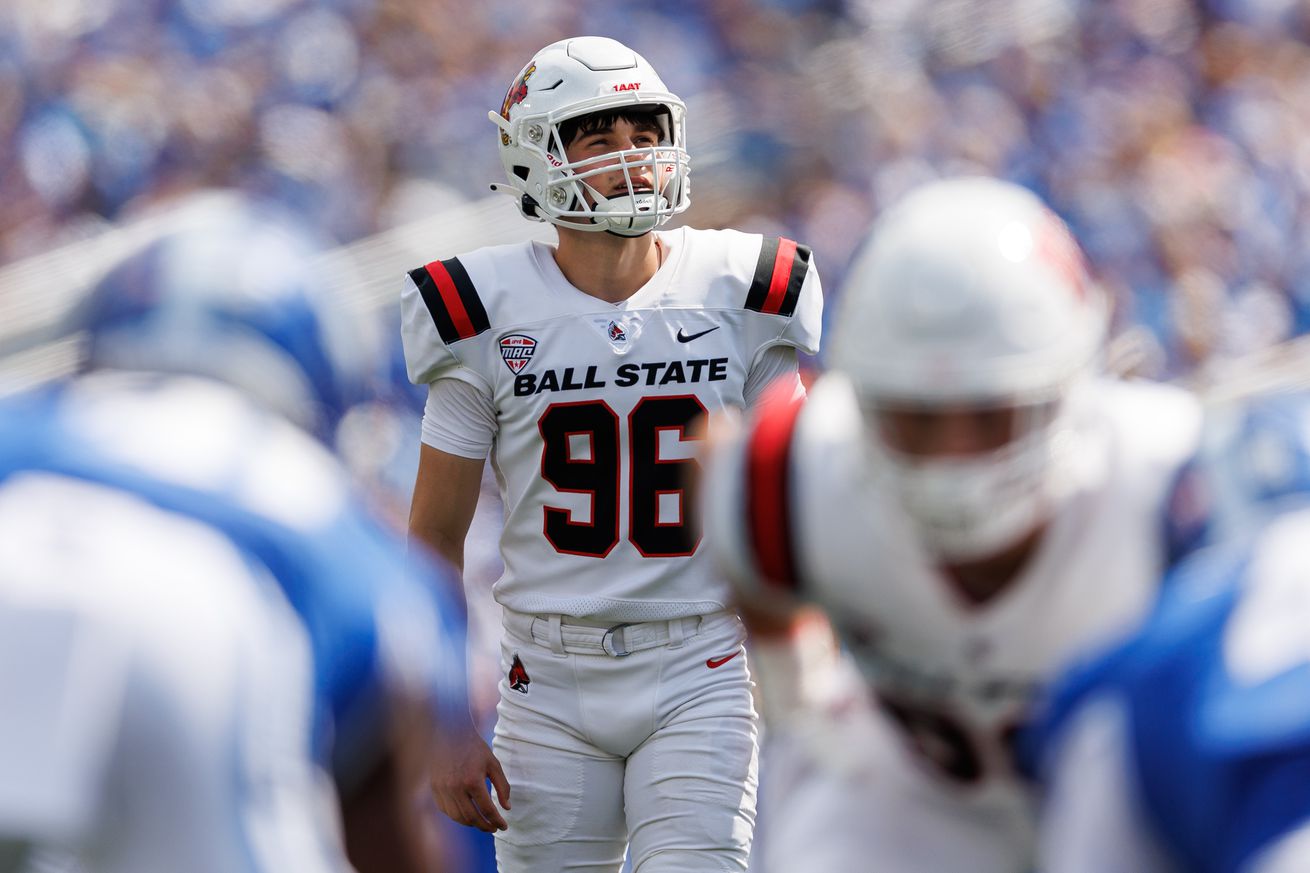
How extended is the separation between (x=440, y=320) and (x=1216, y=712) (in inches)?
84.3

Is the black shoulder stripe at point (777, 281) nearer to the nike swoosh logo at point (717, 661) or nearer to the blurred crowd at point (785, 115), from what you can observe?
the nike swoosh logo at point (717, 661)

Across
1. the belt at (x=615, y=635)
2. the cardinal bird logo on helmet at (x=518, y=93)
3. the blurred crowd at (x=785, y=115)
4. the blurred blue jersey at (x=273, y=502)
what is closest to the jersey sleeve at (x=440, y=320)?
the cardinal bird logo on helmet at (x=518, y=93)

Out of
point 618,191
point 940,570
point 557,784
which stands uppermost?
point 618,191

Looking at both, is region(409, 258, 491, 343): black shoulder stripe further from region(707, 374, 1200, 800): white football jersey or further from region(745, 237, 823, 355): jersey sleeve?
region(707, 374, 1200, 800): white football jersey

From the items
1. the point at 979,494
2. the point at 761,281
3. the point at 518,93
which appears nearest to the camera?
the point at 979,494

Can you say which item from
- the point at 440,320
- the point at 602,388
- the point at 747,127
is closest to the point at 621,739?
the point at 602,388

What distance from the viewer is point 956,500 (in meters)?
1.93

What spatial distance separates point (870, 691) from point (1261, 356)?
6.02 m

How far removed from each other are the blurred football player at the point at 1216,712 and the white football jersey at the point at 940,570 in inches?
10.5

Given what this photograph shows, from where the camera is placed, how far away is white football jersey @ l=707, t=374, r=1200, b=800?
1994mm

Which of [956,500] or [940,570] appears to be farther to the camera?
[940,570]

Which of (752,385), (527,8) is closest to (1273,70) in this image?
(527,8)

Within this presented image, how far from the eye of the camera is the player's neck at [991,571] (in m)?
2.04

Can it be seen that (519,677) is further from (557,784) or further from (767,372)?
(767,372)
